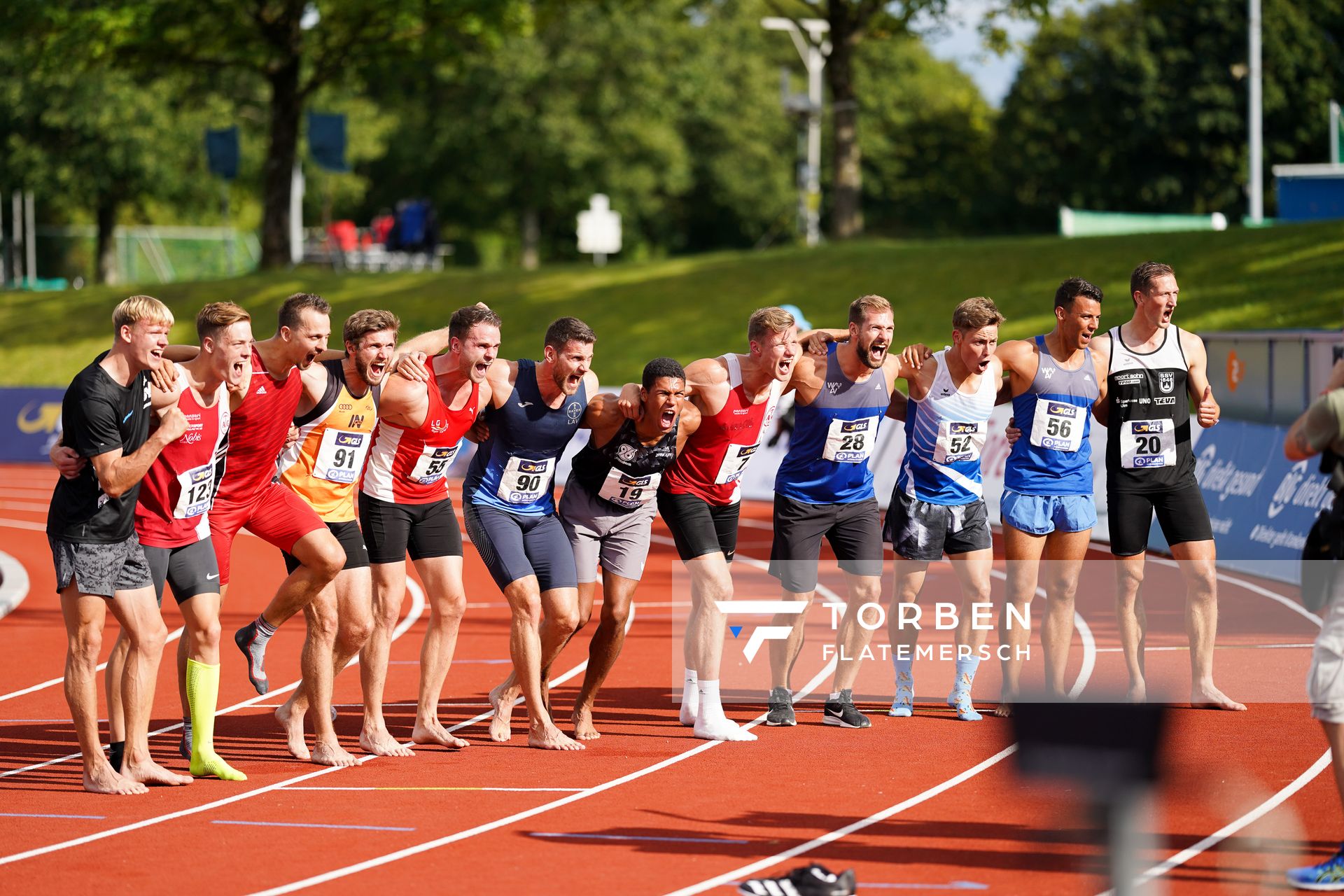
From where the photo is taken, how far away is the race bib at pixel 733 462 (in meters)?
8.02

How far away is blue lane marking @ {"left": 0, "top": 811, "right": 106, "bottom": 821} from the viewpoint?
6543 millimetres

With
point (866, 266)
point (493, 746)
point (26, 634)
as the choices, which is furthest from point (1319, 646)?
point (866, 266)

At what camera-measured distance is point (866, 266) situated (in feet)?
95.6

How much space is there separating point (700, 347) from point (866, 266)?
398cm

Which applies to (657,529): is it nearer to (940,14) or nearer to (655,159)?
(940,14)

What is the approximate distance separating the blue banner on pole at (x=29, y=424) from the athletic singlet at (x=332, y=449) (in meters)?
18.9

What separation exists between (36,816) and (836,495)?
13.2 ft

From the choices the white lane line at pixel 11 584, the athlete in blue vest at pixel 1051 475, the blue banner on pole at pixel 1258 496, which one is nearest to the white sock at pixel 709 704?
the athlete in blue vest at pixel 1051 475

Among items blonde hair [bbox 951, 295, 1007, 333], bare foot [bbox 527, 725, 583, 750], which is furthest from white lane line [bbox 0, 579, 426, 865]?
blonde hair [bbox 951, 295, 1007, 333]

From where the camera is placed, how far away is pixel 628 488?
26.0ft

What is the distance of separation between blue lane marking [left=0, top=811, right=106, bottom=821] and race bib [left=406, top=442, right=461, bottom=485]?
84.4 inches

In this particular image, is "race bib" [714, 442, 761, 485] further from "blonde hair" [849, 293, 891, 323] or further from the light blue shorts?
the light blue shorts

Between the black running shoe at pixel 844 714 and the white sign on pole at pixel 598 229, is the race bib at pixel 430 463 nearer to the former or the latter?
the black running shoe at pixel 844 714

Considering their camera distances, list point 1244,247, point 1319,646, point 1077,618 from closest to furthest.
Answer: point 1319,646, point 1077,618, point 1244,247
